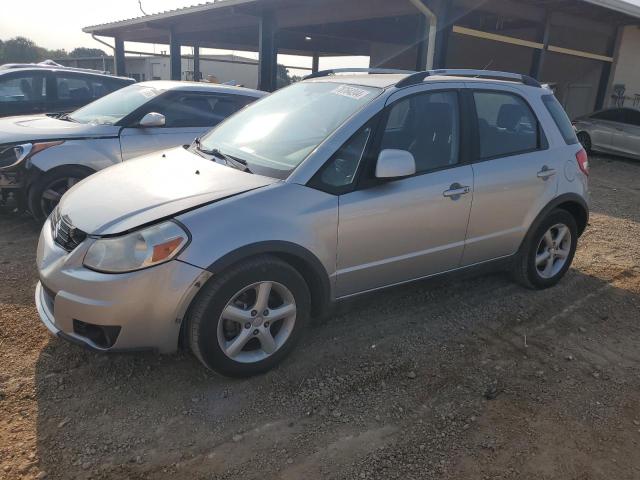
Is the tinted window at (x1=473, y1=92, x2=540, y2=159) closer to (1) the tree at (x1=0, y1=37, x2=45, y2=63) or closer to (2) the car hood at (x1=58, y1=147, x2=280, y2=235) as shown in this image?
(2) the car hood at (x1=58, y1=147, x2=280, y2=235)

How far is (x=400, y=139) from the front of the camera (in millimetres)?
3506

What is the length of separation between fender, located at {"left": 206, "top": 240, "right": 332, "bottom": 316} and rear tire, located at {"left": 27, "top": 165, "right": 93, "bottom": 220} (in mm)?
3438

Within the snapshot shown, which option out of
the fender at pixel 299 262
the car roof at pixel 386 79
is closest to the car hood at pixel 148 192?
the fender at pixel 299 262

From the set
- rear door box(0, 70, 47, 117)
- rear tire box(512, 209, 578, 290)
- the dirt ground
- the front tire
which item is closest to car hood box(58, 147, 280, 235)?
the front tire

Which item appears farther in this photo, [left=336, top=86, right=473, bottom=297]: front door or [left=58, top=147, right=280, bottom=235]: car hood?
[left=336, top=86, right=473, bottom=297]: front door

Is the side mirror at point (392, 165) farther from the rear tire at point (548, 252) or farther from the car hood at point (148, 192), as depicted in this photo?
the rear tire at point (548, 252)

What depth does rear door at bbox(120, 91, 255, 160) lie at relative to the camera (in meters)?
5.82

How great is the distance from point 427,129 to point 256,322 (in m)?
1.79

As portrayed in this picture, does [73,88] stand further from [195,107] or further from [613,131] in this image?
[613,131]

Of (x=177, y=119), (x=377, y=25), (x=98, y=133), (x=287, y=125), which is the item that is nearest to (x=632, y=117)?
(x=377, y=25)

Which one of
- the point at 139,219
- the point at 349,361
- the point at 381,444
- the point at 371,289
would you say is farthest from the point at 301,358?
the point at 139,219

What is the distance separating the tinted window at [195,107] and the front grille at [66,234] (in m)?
3.20

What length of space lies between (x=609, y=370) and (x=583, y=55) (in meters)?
13.6

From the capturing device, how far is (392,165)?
3.16 meters
